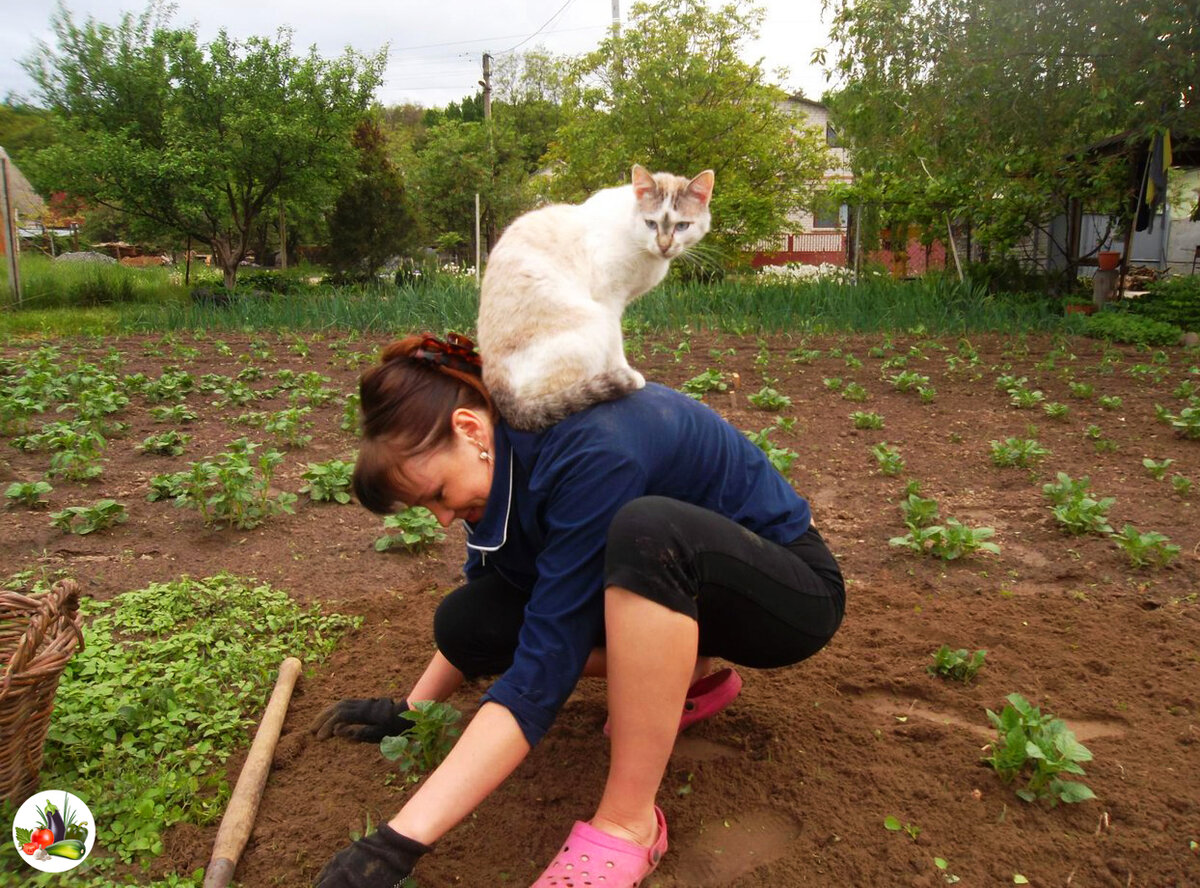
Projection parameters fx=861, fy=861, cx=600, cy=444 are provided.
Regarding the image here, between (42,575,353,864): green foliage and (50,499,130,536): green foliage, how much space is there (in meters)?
0.61

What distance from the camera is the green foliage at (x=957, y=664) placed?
220cm

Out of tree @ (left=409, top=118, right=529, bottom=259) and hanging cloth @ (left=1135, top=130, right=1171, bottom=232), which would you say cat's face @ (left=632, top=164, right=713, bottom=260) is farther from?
tree @ (left=409, top=118, right=529, bottom=259)

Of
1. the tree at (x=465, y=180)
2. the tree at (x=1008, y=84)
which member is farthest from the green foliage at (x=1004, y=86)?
the tree at (x=465, y=180)

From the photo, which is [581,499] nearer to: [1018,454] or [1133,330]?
[1018,454]

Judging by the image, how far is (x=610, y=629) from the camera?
1.53m

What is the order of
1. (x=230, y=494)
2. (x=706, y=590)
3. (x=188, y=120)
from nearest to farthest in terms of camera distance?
(x=706, y=590), (x=230, y=494), (x=188, y=120)

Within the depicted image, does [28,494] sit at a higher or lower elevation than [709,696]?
higher

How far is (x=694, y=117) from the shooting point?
40.9 ft

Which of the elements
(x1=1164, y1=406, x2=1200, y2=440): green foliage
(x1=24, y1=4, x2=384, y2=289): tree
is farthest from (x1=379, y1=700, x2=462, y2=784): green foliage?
(x1=24, y1=4, x2=384, y2=289): tree

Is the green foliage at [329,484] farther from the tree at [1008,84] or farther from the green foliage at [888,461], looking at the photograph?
the tree at [1008,84]

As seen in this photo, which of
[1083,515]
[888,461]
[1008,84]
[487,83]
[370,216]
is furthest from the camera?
[487,83]

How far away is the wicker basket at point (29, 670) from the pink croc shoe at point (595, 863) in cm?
104

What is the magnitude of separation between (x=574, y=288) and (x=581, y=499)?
1.02 m

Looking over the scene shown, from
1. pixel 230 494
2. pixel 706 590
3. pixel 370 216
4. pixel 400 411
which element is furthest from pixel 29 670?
pixel 370 216
